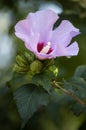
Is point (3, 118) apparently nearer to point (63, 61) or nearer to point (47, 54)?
point (63, 61)

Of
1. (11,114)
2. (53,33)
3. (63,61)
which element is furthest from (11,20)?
(53,33)

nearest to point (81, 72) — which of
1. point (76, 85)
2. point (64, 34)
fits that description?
point (76, 85)

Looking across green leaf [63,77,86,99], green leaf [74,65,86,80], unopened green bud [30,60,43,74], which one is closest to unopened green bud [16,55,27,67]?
unopened green bud [30,60,43,74]

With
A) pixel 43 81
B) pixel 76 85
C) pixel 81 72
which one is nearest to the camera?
pixel 43 81

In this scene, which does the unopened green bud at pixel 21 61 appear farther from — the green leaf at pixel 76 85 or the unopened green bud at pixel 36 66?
the green leaf at pixel 76 85

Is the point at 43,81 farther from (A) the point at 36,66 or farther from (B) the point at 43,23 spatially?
(B) the point at 43,23

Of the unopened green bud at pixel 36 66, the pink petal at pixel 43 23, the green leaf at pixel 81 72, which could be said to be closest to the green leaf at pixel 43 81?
the unopened green bud at pixel 36 66
